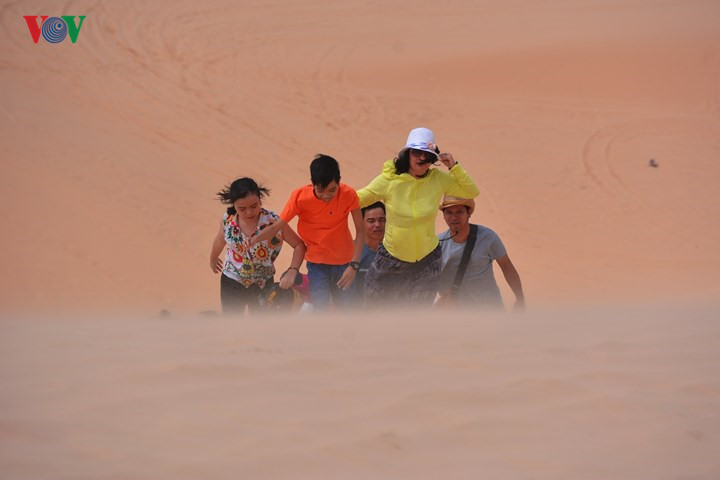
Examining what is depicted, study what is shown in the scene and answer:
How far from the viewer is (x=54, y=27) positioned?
64.3 ft

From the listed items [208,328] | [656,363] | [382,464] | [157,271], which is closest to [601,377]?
[656,363]

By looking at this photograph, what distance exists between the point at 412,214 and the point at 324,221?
759 mm

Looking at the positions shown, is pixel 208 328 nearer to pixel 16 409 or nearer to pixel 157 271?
pixel 16 409

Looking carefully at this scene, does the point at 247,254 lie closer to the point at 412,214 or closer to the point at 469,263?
the point at 412,214

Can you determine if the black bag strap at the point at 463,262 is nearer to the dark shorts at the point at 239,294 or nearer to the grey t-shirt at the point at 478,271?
the grey t-shirt at the point at 478,271

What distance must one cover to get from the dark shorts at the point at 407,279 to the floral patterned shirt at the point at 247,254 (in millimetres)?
849

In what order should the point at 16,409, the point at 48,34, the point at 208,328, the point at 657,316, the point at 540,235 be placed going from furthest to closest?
the point at 48,34 → the point at 540,235 → the point at 657,316 → the point at 208,328 → the point at 16,409

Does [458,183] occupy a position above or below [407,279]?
above

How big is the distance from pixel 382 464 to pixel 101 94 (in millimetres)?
13978

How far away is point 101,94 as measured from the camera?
15398 millimetres

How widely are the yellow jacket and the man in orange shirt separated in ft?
1.00

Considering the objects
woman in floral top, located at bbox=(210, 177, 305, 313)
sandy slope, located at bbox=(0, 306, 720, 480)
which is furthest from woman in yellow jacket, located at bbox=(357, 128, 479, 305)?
sandy slope, located at bbox=(0, 306, 720, 480)

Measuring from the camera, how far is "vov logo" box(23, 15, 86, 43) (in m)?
18.4

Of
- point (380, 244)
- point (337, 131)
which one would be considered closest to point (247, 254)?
point (380, 244)
